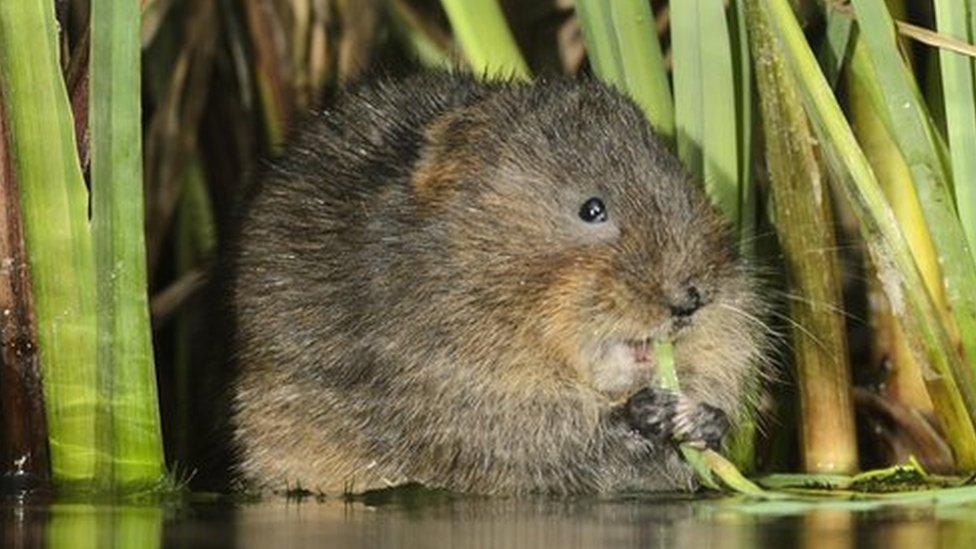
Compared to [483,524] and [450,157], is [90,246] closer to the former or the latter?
[450,157]

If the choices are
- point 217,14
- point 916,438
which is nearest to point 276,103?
point 217,14

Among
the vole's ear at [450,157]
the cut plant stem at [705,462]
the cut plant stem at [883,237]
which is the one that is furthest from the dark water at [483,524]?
the vole's ear at [450,157]

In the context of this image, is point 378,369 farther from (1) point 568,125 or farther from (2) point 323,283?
(1) point 568,125

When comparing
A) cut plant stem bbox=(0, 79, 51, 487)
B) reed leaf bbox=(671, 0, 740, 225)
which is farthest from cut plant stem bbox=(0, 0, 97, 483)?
reed leaf bbox=(671, 0, 740, 225)

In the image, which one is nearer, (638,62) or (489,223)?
(489,223)

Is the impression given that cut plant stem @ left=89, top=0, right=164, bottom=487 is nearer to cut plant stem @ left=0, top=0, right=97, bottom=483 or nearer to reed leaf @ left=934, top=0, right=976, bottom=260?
cut plant stem @ left=0, top=0, right=97, bottom=483
